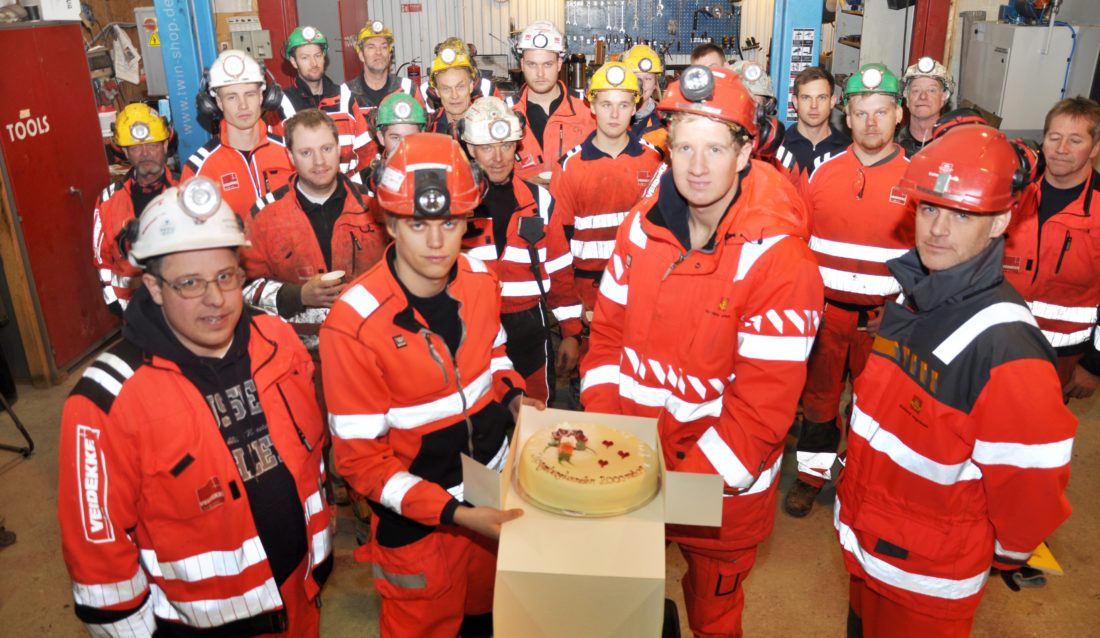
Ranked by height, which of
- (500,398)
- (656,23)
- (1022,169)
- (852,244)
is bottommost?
(500,398)

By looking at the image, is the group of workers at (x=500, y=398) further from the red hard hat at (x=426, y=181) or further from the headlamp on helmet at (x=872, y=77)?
the headlamp on helmet at (x=872, y=77)

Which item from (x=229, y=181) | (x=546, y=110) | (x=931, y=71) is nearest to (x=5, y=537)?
(x=229, y=181)

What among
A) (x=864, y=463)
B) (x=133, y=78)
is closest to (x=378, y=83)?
(x=133, y=78)

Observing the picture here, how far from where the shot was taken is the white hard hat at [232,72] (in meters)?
4.97

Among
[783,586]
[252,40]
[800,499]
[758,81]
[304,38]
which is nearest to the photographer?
[783,586]

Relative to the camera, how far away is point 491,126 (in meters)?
4.05

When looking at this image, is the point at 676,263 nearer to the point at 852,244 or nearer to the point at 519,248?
the point at 519,248

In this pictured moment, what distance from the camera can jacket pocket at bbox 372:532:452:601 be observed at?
266 cm

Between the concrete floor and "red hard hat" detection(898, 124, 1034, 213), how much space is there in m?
2.28

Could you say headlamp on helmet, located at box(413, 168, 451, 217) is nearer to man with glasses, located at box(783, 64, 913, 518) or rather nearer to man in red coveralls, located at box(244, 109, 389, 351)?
man in red coveralls, located at box(244, 109, 389, 351)

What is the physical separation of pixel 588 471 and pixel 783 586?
2.41 meters

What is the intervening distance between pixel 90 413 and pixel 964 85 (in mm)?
7092

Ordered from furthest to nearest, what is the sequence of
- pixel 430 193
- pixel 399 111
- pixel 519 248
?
pixel 399 111 → pixel 519 248 → pixel 430 193

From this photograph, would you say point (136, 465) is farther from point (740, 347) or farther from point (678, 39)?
point (678, 39)
